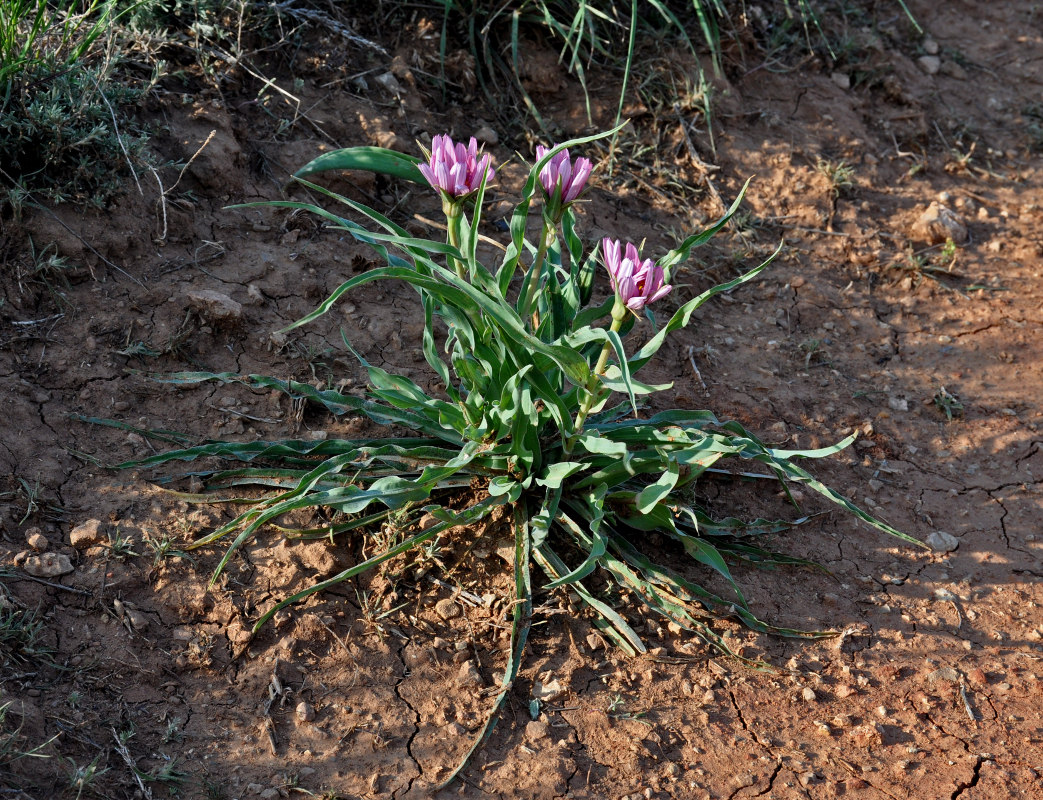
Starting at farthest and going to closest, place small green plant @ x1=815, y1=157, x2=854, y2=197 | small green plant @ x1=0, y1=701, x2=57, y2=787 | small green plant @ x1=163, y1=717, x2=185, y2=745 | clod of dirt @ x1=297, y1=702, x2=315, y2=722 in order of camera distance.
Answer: small green plant @ x1=815, y1=157, x2=854, y2=197 → clod of dirt @ x1=297, y1=702, x2=315, y2=722 → small green plant @ x1=163, y1=717, x2=185, y2=745 → small green plant @ x1=0, y1=701, x2=57, y2=787

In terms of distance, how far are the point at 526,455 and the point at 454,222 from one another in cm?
62

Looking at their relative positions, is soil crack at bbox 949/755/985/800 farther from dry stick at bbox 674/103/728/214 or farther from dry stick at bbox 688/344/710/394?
dry stick at bbox 674/103/728/214

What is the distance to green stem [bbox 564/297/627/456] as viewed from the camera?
2053 millimetres

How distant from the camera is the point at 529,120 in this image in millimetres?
3914

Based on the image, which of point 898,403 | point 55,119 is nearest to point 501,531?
point 898,403

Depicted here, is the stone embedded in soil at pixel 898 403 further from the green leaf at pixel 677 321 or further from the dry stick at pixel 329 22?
the dry stick at pixel 329 22

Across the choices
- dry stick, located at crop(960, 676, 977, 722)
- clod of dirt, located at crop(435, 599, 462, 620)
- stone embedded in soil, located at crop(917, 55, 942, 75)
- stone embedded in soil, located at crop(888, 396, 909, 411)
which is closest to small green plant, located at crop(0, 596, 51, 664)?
clod of dirt, located at crop(435, 599, 462, 620)

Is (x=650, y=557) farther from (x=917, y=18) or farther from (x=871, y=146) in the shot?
(x=917, y=18)

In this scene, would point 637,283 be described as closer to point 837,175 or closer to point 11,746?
point 11,746

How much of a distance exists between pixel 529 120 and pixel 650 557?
83.8 inches

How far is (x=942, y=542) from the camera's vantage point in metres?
2.77

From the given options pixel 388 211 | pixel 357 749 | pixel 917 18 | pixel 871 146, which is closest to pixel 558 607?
pixel 357 749

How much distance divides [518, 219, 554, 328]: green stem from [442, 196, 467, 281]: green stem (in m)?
0.17

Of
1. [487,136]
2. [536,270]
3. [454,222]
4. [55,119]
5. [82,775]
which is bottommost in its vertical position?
[82,775]
